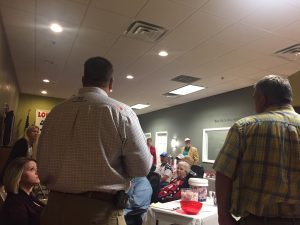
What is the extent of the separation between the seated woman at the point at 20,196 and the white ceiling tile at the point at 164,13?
6.52 ft

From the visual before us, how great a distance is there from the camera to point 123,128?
52.2 inches

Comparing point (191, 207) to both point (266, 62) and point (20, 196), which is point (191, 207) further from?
point (266, 62)

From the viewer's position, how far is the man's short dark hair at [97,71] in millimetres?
1481

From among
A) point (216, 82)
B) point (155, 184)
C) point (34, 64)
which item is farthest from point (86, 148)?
point (216, 82)

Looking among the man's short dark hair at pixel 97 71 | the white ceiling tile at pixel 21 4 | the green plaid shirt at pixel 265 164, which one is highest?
the white ceiling tile at pixel 21 4

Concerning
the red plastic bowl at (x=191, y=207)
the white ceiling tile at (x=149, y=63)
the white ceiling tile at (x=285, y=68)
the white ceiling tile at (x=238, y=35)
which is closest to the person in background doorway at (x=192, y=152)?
the white ceiling tile at (x=149, y=63)

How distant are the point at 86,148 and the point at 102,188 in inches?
7.8

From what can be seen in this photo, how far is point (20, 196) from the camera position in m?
2.02

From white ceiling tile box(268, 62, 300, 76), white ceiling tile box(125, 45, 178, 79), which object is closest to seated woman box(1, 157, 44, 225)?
white ceiling tile box(125, 45, 178, 79)

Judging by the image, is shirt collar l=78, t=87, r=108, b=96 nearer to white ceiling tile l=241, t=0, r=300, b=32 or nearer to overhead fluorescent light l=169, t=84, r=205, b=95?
white ceiling tile l=241, t=0, r=300, b=32

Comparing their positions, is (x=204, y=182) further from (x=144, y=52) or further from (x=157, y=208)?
(x=144, y=52)

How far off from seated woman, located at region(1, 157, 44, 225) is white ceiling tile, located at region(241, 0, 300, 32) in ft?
8.94

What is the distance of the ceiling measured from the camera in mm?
3090

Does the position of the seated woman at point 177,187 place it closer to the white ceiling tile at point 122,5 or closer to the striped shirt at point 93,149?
the white ceiling tile at point 122,5
